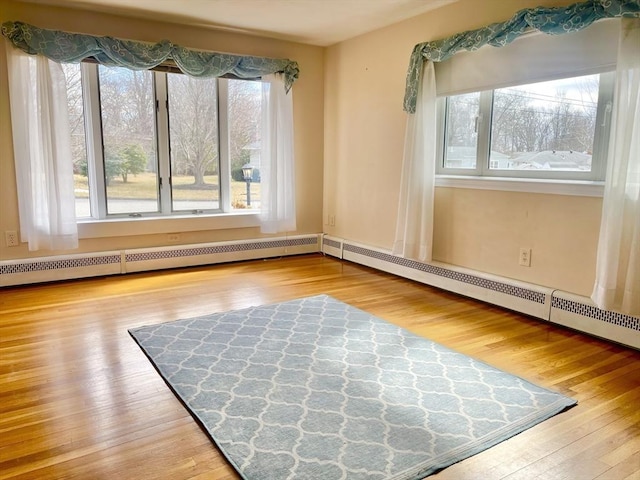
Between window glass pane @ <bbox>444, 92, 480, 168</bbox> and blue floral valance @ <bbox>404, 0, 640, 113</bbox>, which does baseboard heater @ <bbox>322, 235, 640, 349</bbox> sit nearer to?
window glass pane @ <bbox>444, 92, 480, 168</bbox>

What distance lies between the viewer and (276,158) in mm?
4984

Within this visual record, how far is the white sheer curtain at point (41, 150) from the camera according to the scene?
3809 mm

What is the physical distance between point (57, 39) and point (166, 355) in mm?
2827

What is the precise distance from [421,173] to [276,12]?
1.82 meters

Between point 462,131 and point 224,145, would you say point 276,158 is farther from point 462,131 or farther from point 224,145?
point 462,131

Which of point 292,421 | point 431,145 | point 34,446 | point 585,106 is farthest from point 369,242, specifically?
point 34,446

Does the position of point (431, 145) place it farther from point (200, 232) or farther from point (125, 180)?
point (125, 180)

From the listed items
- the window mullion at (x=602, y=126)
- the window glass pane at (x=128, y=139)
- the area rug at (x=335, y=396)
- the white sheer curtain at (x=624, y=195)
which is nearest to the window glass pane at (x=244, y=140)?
the window glass pane at (x=128, y=139)

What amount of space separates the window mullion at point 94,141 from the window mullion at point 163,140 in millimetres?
518

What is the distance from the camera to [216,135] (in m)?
4.92

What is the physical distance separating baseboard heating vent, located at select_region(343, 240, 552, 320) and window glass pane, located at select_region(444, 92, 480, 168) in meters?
0.89

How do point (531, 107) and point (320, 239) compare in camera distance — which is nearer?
point (531, 107)

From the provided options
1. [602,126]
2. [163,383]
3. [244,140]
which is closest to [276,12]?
[244,140]

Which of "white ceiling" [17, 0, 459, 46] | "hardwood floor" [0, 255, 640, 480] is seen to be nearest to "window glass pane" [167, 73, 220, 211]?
"white ceiling" [17, 0, 459, 46]
